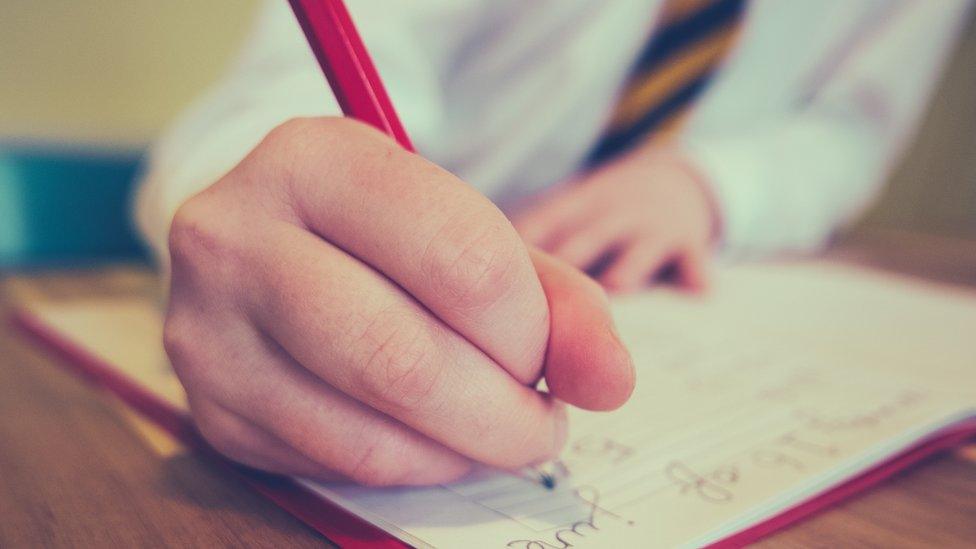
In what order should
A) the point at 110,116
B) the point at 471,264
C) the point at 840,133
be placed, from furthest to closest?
the point at 110,116, the point at 840,133, the point at 471,264

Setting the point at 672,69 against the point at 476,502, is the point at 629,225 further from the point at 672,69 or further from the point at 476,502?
the point at 476,502

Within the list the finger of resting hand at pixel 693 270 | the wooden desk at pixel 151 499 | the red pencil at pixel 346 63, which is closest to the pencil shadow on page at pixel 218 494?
the wooden desk at pixel 151 499

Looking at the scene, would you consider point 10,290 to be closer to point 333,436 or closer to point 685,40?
point 333,436

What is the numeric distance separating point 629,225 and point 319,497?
36 centimetres

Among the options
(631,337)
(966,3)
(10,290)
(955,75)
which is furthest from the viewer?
(955,75)

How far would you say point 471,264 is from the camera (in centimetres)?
17

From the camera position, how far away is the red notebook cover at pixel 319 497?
0.20 meters

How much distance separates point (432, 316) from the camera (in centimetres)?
19

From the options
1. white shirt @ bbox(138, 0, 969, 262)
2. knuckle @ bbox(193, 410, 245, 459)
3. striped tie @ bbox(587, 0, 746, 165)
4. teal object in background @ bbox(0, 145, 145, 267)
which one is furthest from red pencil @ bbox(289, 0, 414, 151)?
teal object in background @ bbox(0, 145, 145, 267)

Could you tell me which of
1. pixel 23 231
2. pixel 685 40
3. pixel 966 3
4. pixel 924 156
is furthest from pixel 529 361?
pixel 924 156

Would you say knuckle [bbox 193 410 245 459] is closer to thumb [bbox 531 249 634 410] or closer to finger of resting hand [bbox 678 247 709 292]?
thumb [bbox 531 249 634 410]

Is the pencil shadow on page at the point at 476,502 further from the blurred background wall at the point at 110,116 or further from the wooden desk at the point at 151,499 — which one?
the blurred background wall at the point at 110,116

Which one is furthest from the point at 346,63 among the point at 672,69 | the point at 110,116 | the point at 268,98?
the point at 110,116

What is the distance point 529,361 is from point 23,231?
696mm
